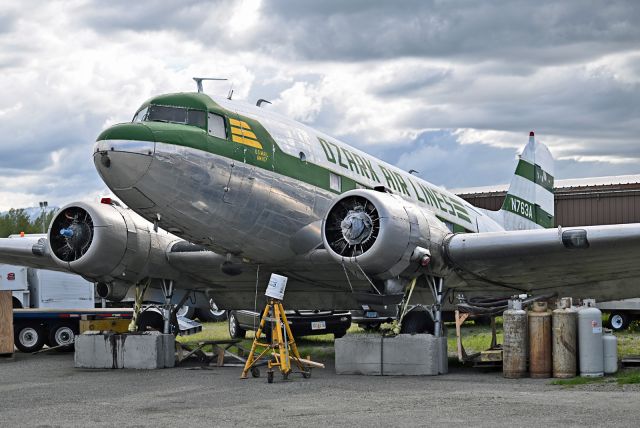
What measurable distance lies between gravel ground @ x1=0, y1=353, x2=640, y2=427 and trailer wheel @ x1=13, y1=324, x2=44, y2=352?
6.51 meters

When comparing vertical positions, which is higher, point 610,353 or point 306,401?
point 610,353

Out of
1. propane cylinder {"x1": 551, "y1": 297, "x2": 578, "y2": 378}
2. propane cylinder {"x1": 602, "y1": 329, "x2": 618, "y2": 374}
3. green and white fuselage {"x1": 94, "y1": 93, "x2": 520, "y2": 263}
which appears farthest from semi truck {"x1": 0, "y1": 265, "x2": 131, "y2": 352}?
propane cylinder {"x1": 602, "y1": 329, "x2": 618, "y2": 374}

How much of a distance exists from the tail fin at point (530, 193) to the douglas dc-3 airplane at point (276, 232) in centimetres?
629

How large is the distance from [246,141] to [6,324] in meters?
6.97

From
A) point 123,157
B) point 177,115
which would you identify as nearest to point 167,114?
point 177,115

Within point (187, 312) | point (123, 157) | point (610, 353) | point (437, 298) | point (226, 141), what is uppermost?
point (226, 141)

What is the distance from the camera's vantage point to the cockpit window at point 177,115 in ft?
47.5

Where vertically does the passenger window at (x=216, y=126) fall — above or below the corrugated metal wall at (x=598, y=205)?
below

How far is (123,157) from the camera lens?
13312mm

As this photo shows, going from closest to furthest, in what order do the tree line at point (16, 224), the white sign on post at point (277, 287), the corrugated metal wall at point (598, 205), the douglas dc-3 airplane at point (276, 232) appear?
the white sign on post at point (277, 287)
the douglas dc-3 airplane at point (276, 232)
the corrugated metal wall at point (598, 205)
the tree line at point (16, 224)

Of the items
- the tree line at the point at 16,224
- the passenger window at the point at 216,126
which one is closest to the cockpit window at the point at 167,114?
the passenger window at the point at 216,126

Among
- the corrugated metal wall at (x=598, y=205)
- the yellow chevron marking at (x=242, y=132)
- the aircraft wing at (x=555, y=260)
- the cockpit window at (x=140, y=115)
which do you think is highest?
the corrugated metal wall at (x=598, y=205)

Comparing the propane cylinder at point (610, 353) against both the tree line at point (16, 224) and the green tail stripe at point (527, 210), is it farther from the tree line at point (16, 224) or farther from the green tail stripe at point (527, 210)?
the tree line at point (16, 224)

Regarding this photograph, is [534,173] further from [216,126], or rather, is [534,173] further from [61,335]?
[61,335]
